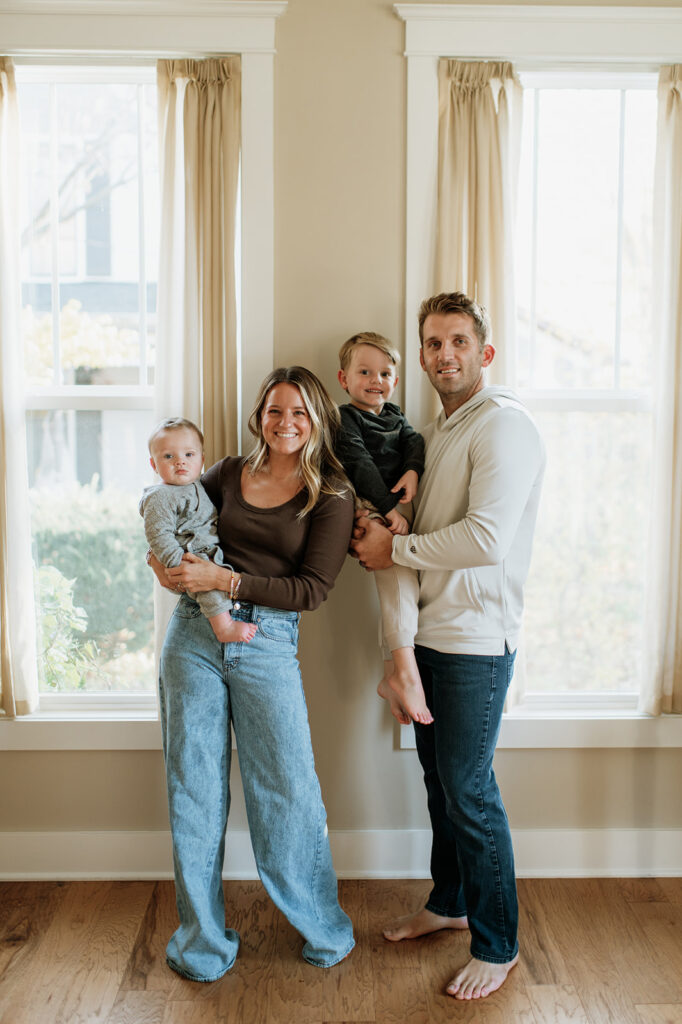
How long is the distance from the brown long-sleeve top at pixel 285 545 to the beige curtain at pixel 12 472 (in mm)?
811

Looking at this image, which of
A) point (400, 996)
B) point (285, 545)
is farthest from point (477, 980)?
point (285, 545)

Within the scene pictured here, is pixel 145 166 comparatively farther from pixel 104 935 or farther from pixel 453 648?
pixel 104 935

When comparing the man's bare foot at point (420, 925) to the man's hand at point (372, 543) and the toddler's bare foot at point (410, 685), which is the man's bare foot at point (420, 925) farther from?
the man's hand at point (372, 543)

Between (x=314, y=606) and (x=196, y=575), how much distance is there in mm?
328

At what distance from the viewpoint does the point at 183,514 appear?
2.15 metres

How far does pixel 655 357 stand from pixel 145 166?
1.83 meters

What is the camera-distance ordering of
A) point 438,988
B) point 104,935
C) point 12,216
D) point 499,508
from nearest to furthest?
point 499,508 < point 438,988 < point 104,935 < point 12,216

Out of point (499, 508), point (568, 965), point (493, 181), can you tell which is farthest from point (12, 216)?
point (568, 965)

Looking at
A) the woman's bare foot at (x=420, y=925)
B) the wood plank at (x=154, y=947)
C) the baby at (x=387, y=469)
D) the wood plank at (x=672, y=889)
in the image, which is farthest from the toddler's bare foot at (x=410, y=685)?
the wood plank at (x=672, y=889)

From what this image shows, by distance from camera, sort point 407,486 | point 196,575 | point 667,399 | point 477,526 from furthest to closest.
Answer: point 667,399 < point 407,486 < point 196,575 < point 477,526

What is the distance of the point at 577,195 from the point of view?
2680mm

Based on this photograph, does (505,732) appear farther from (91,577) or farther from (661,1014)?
(91,577)

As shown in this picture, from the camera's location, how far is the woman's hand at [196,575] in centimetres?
207

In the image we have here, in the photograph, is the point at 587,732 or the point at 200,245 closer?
the point at 200,245
